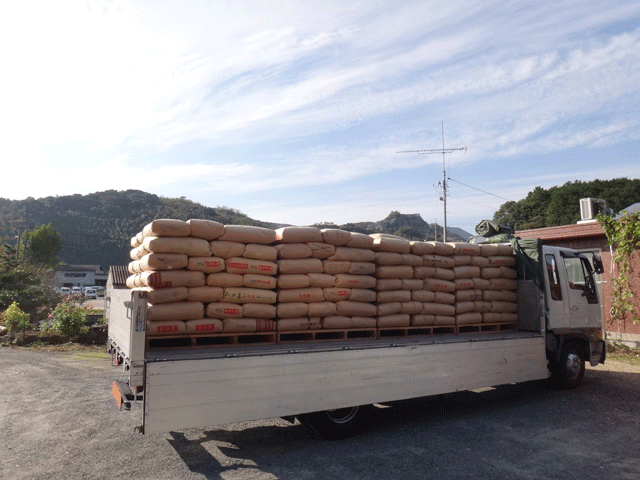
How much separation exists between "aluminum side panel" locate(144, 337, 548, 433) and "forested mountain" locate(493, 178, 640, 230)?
42.3 m

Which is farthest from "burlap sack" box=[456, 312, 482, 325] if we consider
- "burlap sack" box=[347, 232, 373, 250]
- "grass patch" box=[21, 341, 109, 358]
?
"grass patch" box=[21, 341, 109, 358]

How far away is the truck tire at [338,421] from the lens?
5301 mm

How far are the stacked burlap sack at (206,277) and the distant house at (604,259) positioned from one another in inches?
439

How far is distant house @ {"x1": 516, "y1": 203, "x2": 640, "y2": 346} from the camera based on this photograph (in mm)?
13266

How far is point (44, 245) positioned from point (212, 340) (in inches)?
2369

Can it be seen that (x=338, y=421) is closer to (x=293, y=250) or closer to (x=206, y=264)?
(x=293, y=250)

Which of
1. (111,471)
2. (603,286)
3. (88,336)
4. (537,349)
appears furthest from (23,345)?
(603,286)

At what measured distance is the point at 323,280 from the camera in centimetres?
582

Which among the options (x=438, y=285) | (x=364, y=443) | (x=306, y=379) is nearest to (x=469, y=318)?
(x=438, y=285)

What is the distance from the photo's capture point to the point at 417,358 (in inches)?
229

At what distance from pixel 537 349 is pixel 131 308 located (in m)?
5.98

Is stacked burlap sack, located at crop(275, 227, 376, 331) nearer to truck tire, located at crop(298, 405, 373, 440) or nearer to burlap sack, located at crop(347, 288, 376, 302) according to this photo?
burlap sack, located at crop(347, 288, 376, 302)

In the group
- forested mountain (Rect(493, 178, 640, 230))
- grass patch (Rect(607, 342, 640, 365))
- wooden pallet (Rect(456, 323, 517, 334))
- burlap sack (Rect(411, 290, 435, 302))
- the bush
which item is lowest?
grass patch (Rect(607, 342, 640, 365))

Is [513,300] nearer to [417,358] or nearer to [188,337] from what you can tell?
[417,358]
